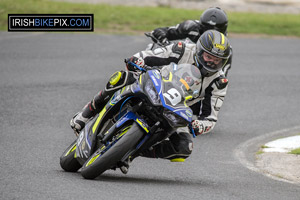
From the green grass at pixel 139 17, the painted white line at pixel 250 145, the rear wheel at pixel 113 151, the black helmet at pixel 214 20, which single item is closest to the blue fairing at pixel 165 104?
the rear wheel at pixel 113 151

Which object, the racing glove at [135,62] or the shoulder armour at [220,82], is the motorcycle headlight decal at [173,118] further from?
the shoulder armour at [220,82]

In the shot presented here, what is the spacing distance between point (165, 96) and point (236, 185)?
146 centimetres

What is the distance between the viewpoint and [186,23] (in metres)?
11.0

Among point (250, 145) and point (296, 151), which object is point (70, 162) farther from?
point (250, 145)

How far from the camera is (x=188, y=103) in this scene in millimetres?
7637

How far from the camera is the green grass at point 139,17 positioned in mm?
18344

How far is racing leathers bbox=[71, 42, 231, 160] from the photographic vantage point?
23.6ft

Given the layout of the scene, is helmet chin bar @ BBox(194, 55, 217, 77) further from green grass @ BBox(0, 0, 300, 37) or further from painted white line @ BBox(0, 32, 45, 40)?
green grass @ BBox(0, 0, 300, 37)

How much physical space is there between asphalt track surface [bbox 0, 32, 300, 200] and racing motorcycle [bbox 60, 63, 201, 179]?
27 cm

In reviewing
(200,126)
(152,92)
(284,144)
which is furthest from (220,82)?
(284,144)

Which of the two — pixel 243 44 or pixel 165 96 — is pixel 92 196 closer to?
pixel 165 96

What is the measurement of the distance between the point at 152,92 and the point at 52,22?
1203 cm

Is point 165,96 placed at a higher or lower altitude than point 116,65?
higher

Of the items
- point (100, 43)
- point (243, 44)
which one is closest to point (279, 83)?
point (243, 44)
